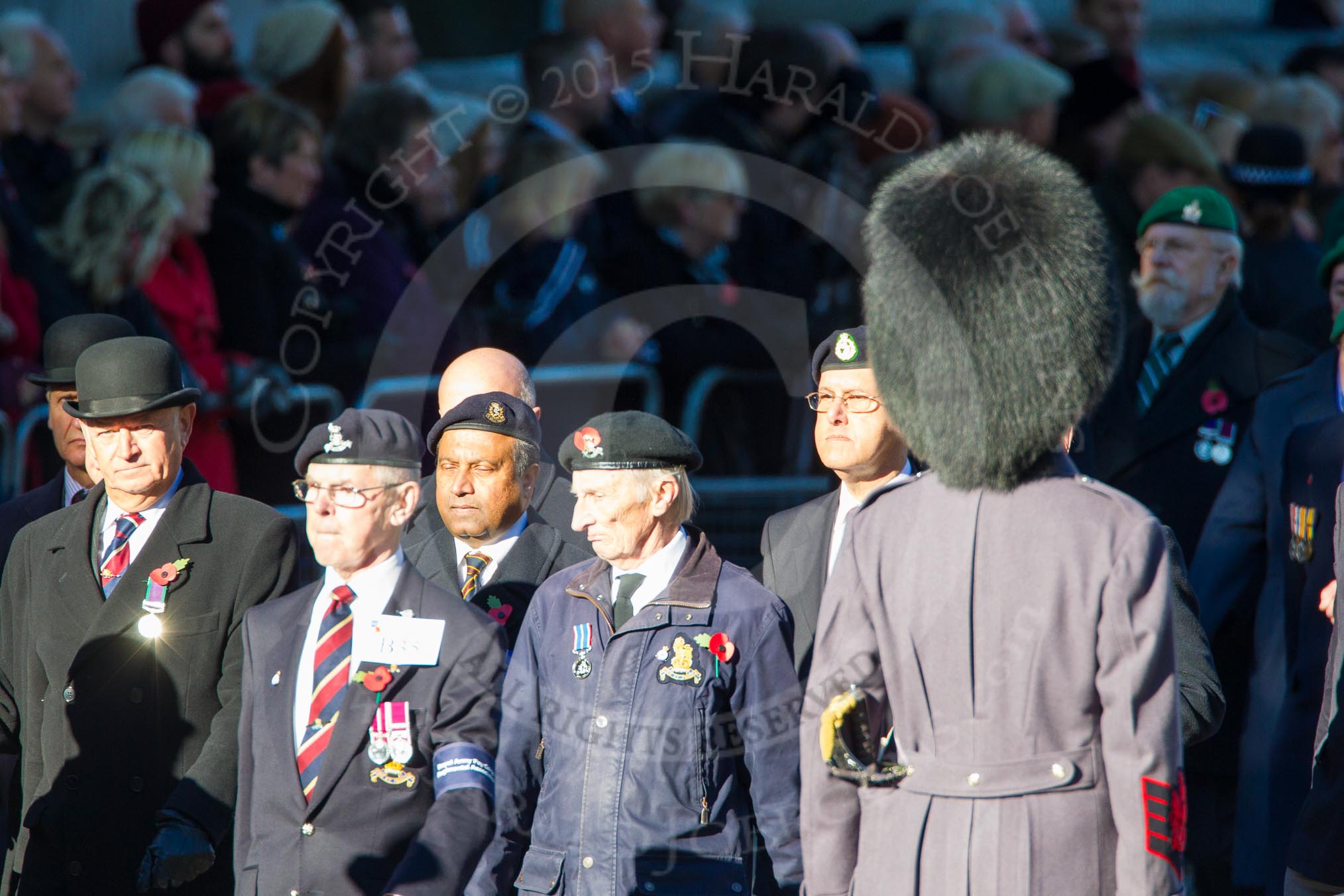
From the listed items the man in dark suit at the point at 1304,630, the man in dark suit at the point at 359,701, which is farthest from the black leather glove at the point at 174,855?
the man in dark suit at the point at 1304,630

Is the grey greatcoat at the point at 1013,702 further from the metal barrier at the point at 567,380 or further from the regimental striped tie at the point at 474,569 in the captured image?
the metal barrier at the point at 567,380

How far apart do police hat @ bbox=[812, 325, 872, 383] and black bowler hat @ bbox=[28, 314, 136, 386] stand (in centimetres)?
213

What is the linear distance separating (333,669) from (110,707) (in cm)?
76

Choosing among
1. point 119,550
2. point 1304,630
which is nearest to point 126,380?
point 119,550

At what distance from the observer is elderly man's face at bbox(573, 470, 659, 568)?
4500mm

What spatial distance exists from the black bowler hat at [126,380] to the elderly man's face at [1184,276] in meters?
3.75

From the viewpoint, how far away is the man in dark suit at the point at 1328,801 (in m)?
4.45

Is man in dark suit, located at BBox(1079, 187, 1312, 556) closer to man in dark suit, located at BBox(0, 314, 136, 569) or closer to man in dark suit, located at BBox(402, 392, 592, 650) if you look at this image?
man in dark suit, located at BBox(402, 392, 592, 650)

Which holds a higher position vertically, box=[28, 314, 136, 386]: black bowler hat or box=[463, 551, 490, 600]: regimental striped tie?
box=[28, 314, 136, 386]: black bowler hat

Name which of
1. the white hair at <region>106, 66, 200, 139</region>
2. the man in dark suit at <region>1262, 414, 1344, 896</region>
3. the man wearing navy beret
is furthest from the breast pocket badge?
the white hair at <region>106, 66, 200, 139</region>

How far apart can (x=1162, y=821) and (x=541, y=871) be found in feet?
5.35

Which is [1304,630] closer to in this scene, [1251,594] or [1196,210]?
[1251,594]

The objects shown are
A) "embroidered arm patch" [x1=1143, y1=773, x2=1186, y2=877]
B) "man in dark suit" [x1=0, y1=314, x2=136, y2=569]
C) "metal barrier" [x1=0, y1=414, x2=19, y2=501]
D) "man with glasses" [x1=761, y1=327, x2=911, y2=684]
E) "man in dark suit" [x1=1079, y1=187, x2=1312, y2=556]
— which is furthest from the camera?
"metal barrier" [x1=0, y1=414, x2=19, y2=501]

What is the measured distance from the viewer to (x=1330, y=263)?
21.7 feet
